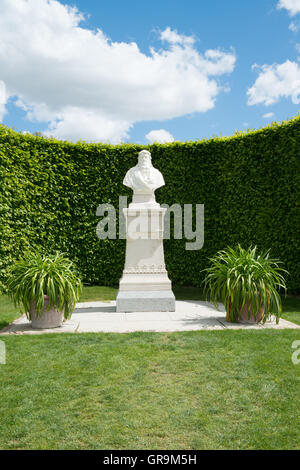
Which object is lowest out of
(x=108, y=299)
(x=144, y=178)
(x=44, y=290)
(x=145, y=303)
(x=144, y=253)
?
(x=108, y=299)

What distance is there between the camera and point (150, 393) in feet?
8.75

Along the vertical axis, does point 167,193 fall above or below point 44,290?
above

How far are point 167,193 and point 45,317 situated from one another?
5144 mm

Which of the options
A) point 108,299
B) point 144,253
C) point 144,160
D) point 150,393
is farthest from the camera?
point 108,299

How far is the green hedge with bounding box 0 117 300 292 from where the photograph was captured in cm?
739

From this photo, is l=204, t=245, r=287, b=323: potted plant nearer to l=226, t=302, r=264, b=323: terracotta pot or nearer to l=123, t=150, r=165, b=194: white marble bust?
l=226, t=302, r=264, b=323: terracotta pot

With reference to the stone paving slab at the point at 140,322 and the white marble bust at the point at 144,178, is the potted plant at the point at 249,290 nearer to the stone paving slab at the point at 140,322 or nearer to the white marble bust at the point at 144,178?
the stone paving slab at the point at 140,322

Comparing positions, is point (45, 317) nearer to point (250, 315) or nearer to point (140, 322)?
point (140, 322)

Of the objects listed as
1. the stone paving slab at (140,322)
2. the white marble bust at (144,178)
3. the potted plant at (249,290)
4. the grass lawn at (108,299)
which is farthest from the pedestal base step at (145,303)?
the white marble bust at (144,178)

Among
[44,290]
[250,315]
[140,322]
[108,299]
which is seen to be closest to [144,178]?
[108,299]

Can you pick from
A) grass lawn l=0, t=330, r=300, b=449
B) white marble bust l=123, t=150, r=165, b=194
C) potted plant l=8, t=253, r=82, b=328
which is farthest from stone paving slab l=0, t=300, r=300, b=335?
white marble bust l=123, t=150, r=165, b=194
